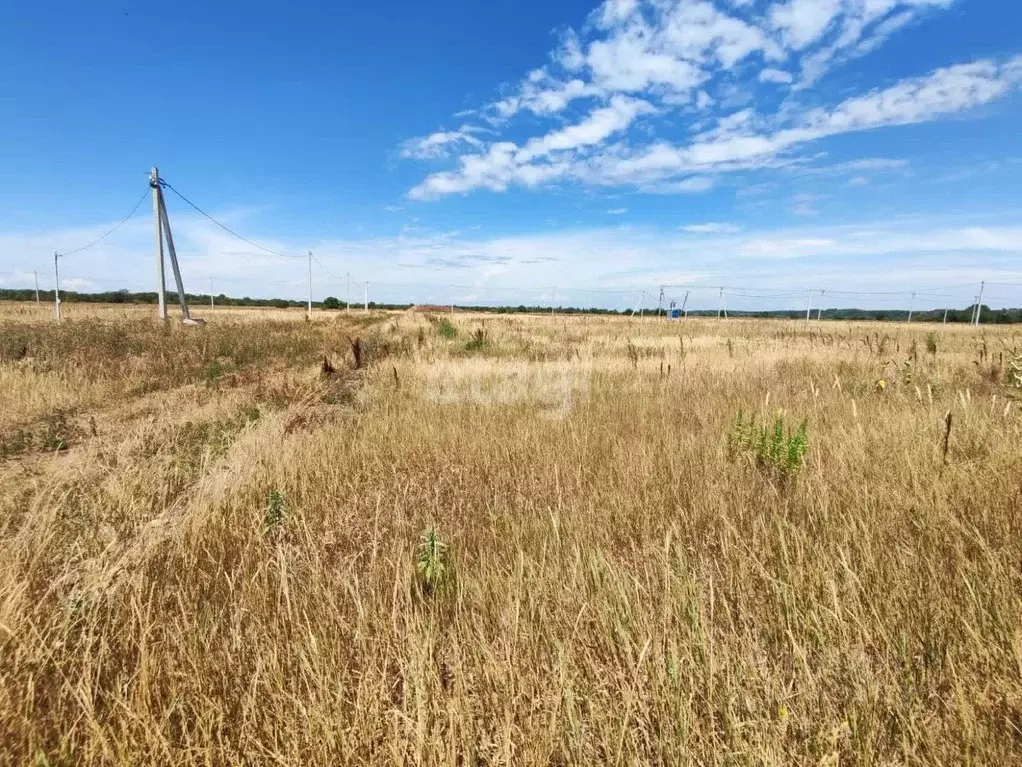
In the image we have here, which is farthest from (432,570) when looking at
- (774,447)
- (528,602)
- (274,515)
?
(774,447)

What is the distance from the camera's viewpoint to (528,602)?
1.76 meters

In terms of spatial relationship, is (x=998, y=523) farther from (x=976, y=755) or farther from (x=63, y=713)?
(x=63, y=713)

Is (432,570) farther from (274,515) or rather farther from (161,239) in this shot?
(161,239)

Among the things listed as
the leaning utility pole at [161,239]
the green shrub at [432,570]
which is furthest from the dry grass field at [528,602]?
the leaning utility pole at [161,239]

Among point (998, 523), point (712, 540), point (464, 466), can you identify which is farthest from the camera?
point (464, 466)

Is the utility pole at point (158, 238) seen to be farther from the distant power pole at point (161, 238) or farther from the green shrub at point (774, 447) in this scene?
the green shrub at point (774, 447)

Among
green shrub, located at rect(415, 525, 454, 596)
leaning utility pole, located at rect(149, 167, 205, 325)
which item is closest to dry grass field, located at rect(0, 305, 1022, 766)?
green shrub, located at rect(415, 525, 454, 596)

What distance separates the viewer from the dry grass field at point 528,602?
3.97 ft

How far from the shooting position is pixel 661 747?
3.85 feet

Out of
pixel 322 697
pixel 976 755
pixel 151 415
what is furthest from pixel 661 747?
pixel 151 415

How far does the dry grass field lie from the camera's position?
1.21 metres

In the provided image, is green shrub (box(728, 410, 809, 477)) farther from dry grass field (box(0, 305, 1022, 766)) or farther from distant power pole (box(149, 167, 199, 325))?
distant power pole (box(149, 167, 199, 325))

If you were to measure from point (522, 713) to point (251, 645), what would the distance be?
3.18ft

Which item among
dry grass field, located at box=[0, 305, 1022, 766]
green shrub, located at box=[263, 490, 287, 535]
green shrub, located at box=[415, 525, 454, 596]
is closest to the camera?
dry grass field, located at box=[0, 305, 1022, 766]
